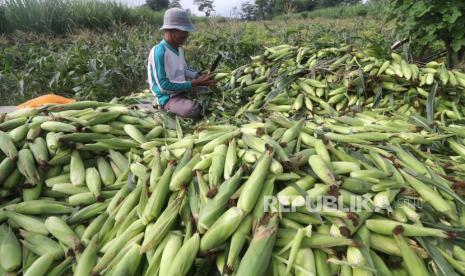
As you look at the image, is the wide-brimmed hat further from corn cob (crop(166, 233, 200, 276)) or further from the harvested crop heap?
corn cob (crop(166, 233, 200, 276))

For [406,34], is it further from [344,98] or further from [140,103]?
[140,103]

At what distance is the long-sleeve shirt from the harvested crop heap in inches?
43.9

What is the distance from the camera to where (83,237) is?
158 cm

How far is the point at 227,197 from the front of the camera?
1.39 metres

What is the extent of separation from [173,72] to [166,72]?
11 cm

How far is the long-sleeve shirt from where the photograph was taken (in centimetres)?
354

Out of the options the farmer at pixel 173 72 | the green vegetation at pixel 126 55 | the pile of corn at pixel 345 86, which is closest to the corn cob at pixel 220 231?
the pile of corn at pixel 345 86

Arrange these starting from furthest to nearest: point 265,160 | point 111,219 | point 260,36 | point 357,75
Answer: point 260,36 < point 357,75 < point 111,219 < point 265,160

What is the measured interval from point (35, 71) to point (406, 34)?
5.70m

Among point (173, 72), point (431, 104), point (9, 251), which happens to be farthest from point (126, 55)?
point (9, 251)

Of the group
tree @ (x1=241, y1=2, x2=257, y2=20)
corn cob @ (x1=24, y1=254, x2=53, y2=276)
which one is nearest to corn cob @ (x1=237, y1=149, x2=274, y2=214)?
corn cob @ (x1=24, y1=254, x2=53, y2=276)

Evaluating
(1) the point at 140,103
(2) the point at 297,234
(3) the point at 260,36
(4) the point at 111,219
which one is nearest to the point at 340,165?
(2) the point at 297,234

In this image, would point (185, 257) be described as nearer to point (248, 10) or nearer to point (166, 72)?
point (166, 72)

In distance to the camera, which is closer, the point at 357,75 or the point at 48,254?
the point at 48,254
